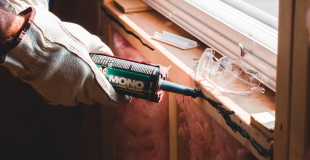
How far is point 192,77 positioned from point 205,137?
0.66 feet

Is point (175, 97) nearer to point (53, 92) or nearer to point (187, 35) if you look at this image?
point (187, 35)

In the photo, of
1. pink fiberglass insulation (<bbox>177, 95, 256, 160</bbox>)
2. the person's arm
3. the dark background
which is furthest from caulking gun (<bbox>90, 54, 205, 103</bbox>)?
the dark background

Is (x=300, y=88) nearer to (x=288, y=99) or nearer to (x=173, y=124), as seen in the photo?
(x=288, y=99)

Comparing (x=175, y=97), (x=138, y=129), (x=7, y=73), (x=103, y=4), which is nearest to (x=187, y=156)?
(x=175, y=97)

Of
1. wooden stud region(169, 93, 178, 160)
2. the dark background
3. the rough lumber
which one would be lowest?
the dark background

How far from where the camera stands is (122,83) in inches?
28.9

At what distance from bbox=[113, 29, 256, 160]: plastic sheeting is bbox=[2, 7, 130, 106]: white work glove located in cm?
27

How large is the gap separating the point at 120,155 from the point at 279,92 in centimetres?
116

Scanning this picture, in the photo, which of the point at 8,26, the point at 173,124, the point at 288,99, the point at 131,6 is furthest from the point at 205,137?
the point at 131,6

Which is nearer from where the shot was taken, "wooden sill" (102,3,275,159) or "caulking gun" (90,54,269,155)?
"wooden sill" (102,3,275,159)

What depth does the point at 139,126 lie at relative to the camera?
1224mm

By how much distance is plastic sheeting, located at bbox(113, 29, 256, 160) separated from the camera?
73cm

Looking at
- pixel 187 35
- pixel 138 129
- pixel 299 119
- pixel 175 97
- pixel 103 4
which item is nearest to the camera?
pixel 299 119

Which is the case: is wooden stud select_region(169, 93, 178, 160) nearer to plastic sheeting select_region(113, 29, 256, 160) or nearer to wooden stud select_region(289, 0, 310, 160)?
plastic sheeting select_region(113, 29, 256, 160)
